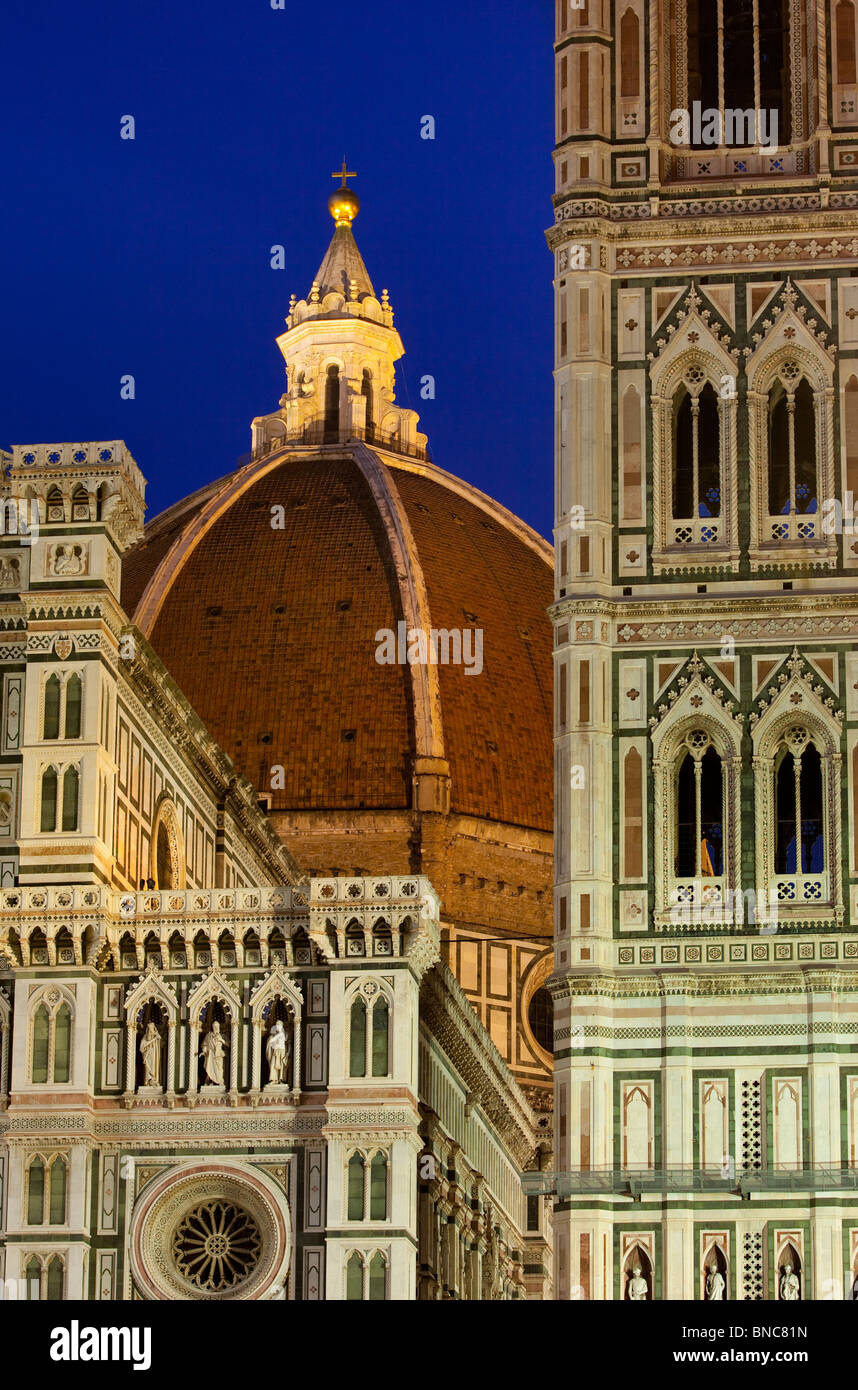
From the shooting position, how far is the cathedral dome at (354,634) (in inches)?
3228

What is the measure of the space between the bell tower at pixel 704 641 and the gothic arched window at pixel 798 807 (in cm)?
4

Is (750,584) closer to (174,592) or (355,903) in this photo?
(355,903)

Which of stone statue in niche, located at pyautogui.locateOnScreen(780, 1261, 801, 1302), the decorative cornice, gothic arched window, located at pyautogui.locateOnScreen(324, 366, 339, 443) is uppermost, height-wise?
gothic arched window, located at pyautogui.locateOnScreen(324, 366, 339, 443)

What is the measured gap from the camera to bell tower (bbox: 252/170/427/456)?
91812 millimetres

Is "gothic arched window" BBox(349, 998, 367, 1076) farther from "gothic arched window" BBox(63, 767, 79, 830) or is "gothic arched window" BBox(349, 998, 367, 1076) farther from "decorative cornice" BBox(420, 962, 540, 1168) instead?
"gothic arched window" BBox(63, 767, 79, 830)

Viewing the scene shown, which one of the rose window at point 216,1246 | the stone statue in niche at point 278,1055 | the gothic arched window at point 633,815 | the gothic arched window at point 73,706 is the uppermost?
the gothic arched window at point 73,706

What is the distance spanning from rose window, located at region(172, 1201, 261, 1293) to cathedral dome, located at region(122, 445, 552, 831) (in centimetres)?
2989

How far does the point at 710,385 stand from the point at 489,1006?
27275 mm

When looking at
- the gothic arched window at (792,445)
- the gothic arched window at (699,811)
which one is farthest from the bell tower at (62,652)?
the gothic arched window at (792,445)

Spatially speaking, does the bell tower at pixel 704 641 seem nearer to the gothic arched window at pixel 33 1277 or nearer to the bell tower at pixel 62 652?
the bell tower at pixel 62 652

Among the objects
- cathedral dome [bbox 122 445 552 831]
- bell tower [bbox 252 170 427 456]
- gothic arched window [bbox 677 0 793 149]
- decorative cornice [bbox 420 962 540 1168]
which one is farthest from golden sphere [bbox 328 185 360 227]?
gothic arched window [bbox 677 0 793 149]
